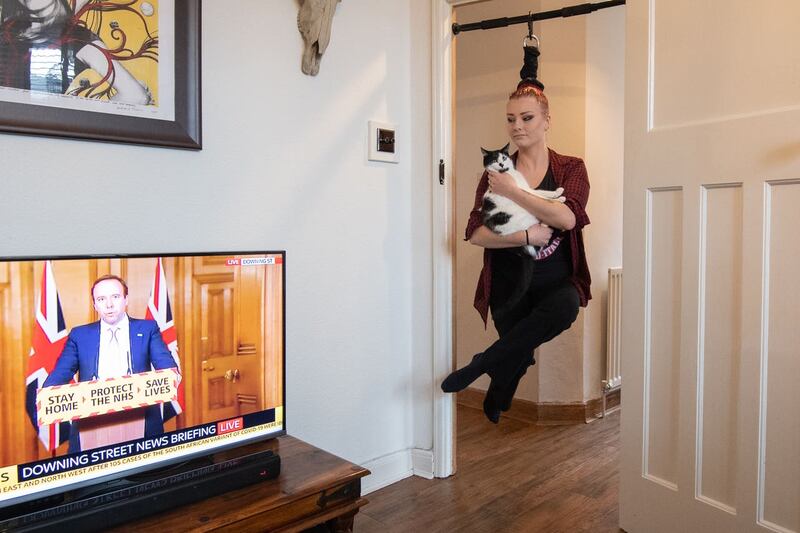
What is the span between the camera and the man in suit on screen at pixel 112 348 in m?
1.33

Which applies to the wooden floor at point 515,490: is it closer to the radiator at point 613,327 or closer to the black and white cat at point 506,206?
the radiator at point 613,327

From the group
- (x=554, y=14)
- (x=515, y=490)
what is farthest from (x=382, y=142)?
(x=515, y=490)

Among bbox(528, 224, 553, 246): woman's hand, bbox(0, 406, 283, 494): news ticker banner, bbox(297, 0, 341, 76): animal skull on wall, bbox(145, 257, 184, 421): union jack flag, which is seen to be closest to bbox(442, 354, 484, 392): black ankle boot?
bbox(528, 224, 553, 246): woman's hand

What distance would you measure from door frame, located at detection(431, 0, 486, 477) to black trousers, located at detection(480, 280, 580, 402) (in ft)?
0.73

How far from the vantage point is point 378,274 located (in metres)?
2.33

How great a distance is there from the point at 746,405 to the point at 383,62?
165cm

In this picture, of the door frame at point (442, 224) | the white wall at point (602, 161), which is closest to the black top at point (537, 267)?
the door frame at point (442, 224)

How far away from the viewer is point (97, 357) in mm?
1370

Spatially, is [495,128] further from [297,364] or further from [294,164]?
[297,364]

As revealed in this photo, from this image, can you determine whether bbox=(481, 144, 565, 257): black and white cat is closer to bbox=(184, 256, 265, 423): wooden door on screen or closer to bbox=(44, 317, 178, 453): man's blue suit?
bbox=(184, 256, 265, 423): wooden door on screen

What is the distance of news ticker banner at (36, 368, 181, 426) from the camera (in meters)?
1.31

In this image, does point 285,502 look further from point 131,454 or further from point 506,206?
point 506,206

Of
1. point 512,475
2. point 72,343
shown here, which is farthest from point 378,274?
point 72,343

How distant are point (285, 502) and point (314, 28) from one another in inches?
56.7
